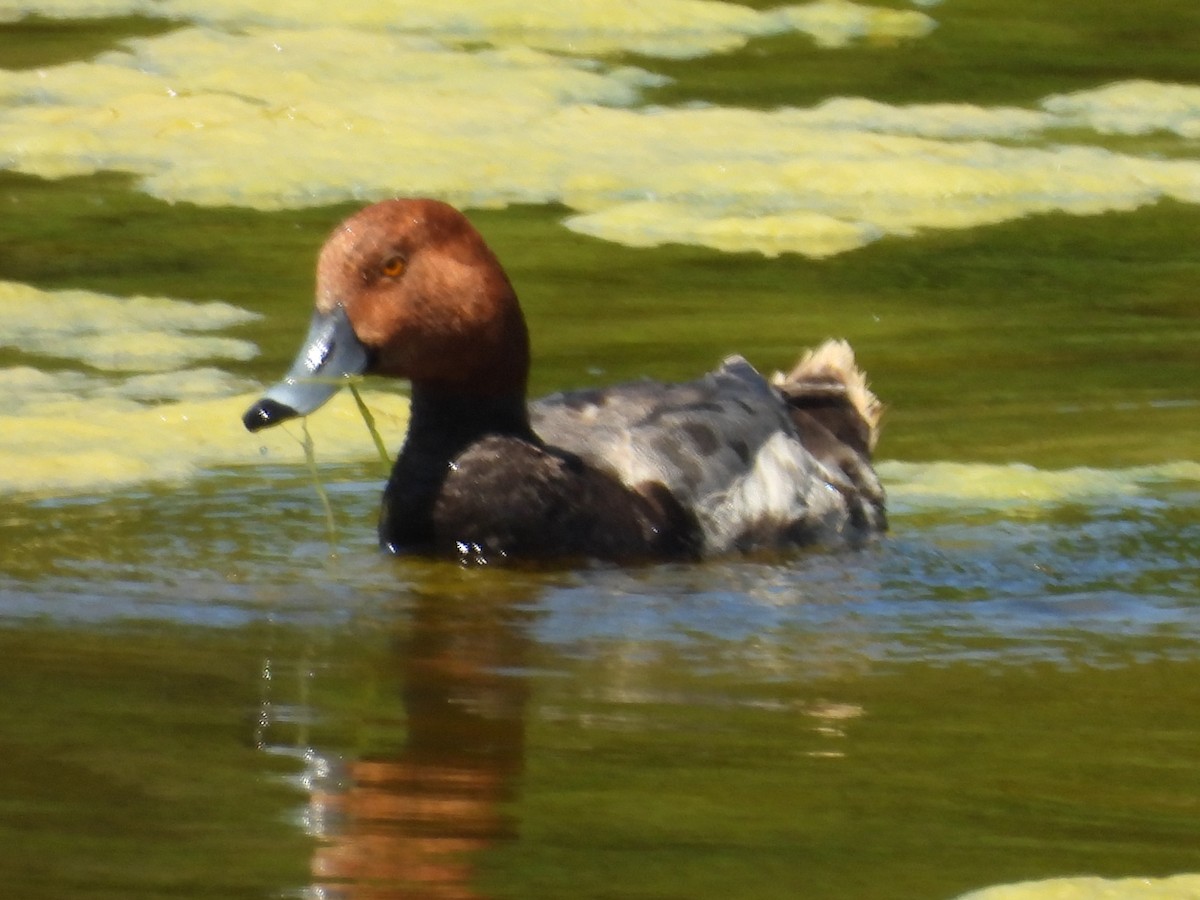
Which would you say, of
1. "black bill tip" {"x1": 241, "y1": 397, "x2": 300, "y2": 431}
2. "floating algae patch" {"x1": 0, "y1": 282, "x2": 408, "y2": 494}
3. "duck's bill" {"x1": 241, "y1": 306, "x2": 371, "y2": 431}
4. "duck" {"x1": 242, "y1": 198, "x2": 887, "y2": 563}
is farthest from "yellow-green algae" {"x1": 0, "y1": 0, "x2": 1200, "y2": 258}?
"black bill tip" {"x1": 241, "y1": 397, "x2": 300, "y2": 431}

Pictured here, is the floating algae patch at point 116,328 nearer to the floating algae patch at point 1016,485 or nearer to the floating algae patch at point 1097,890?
the floating algae patch at point 1016,485

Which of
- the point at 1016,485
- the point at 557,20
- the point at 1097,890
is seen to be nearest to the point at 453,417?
the point at 1016,485

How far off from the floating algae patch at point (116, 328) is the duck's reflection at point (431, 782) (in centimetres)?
317

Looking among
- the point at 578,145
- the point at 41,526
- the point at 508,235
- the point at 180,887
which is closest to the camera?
the point at 180,887

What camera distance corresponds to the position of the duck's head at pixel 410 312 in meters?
6.07

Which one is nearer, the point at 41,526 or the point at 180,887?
the point at 180,887

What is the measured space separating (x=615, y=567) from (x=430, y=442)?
535 mm

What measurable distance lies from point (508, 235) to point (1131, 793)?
620 centimetres

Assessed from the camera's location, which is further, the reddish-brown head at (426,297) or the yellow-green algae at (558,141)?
the yellow-green algae at (558,141)

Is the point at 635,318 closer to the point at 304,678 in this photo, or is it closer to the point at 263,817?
the point at 304,678

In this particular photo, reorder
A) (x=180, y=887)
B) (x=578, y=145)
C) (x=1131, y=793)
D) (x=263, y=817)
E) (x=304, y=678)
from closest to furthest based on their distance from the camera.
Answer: (x=180, y=887)
(x=263, y=817)
(x=1131, y=793)
(x=304, y=678)
(x=578, y=145)

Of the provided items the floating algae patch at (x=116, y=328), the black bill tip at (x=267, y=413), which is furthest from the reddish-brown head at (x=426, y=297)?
the floating algae patch at (x=116, y=328)

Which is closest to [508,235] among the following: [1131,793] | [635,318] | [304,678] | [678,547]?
[635,318]

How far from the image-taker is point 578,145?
37.4 ft
